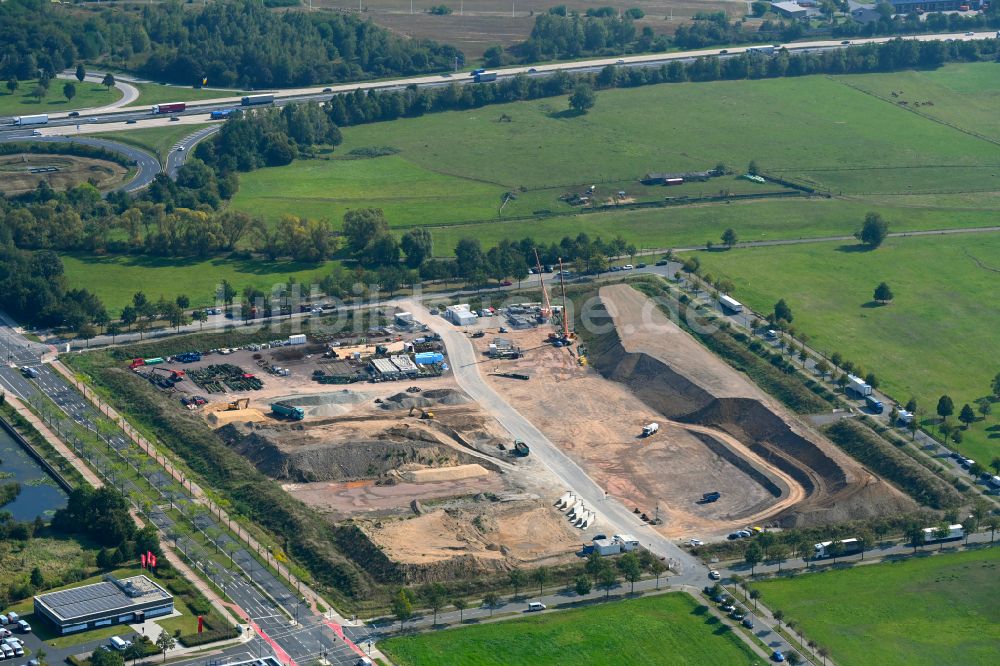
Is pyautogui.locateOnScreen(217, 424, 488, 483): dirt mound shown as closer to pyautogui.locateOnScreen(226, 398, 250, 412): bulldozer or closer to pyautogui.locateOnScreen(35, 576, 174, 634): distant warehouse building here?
pyautogui.locateOnScreen(226, 398, 250, 412): bulldozer

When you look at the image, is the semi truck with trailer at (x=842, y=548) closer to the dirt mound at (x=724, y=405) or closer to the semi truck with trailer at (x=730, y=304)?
the dirt mound at (x=724, y=405)

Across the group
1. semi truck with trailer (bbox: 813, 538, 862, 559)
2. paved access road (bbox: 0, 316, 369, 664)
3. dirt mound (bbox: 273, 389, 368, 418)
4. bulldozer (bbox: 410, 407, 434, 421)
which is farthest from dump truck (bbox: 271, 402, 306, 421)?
semi truck with trailer (bbox: 813, 538, 862, 559)

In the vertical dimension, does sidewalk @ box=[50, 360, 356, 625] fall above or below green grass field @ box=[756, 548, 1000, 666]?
above

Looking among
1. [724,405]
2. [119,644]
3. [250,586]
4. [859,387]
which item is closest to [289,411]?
[250,586]

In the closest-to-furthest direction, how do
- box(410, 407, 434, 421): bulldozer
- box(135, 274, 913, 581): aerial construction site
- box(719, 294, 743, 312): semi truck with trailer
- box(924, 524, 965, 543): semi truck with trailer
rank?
box(924, 524, 965, 543): semi truck with trailer, box(135, 274, 913, 581): aerial construction site, box(410, 407, 434, 421): bulldozer, box(719, 294, 743, 312): semi truck with trailer

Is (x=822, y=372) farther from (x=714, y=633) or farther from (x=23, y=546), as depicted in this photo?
(x=23, y=546)

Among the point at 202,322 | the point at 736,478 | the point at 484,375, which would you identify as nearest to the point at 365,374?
the point at 484,375

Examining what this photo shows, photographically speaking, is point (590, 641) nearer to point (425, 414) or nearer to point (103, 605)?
point (103, 605)
